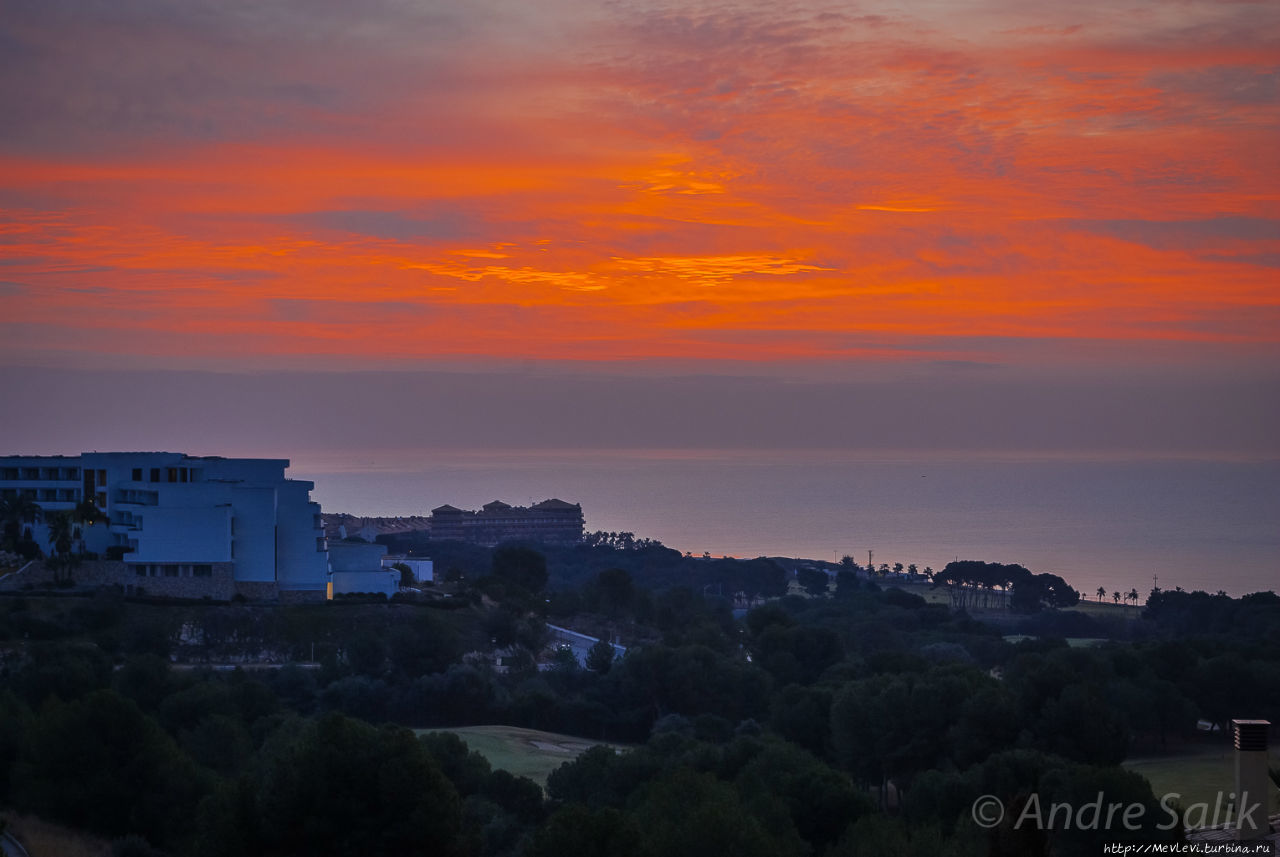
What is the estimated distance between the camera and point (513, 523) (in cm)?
12525

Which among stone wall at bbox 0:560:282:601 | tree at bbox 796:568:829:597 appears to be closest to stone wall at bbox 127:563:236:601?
stone wall at bbox 0:560:282:601

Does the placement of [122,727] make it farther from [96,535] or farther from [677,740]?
[96,535]

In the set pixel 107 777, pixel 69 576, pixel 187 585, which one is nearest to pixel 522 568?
pixel 187 585

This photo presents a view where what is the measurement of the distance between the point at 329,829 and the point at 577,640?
3369 cm

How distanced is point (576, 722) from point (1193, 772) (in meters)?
15.4

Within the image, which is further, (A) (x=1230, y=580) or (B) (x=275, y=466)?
(A) (x=1230, y=580)

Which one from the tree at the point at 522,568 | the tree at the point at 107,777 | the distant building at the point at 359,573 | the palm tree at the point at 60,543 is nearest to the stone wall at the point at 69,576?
the palm tree at the point at 60,543

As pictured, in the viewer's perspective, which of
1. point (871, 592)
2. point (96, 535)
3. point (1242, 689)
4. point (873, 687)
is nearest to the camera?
point (873, 687)

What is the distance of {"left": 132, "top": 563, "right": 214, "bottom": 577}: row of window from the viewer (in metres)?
44.4

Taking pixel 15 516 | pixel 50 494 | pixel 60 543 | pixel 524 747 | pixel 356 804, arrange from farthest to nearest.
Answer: pixel 50 494 → pixel 15 516 → pixel 60 543 → pixel 524 747 → pixel 356 804

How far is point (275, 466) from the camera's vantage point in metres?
49.0

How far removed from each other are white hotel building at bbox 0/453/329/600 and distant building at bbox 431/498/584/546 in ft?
225

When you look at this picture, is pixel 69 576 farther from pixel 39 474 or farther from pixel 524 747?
pixel 524 747

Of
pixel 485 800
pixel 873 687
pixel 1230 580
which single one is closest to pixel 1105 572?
pixel 1230 580
